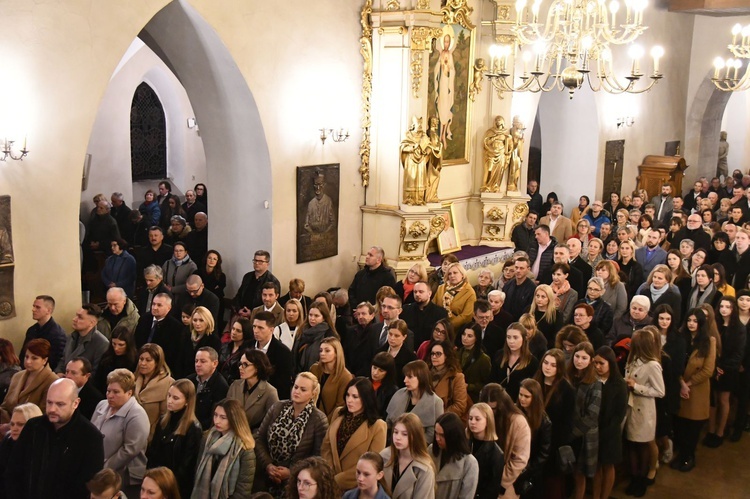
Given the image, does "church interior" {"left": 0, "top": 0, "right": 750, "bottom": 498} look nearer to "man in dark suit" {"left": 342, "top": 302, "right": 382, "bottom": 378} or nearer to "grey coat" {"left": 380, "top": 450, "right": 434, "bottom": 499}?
"man in dark suit" {"left": 342, "top": 302, "right": 382, "bottom": 378}

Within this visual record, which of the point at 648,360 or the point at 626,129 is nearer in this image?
the point at 648,360

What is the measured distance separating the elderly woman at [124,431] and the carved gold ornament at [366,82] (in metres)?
6.86

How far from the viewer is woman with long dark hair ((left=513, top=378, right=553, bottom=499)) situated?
6.47 m

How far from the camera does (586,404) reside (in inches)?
273

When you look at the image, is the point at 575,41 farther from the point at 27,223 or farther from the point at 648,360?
the point at 27,223

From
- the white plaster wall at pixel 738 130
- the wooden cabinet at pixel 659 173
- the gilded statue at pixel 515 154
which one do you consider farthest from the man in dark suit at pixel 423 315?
the white plaster wall at pixel 738 130

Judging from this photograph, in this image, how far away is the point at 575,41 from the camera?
9859mm

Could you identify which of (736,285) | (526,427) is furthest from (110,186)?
(526,427)

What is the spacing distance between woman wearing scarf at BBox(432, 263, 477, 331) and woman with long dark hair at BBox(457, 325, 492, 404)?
1.47 metres

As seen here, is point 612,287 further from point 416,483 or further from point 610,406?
point 416,483

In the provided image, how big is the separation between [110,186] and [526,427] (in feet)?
39.2

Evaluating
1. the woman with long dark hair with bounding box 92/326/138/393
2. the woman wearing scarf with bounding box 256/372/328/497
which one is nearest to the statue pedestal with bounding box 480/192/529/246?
the woman with long dark hair with bounding box 92/326/138/393

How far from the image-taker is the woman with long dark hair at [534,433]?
6469 mm

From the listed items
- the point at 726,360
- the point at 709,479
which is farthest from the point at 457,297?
the point at 709,479
